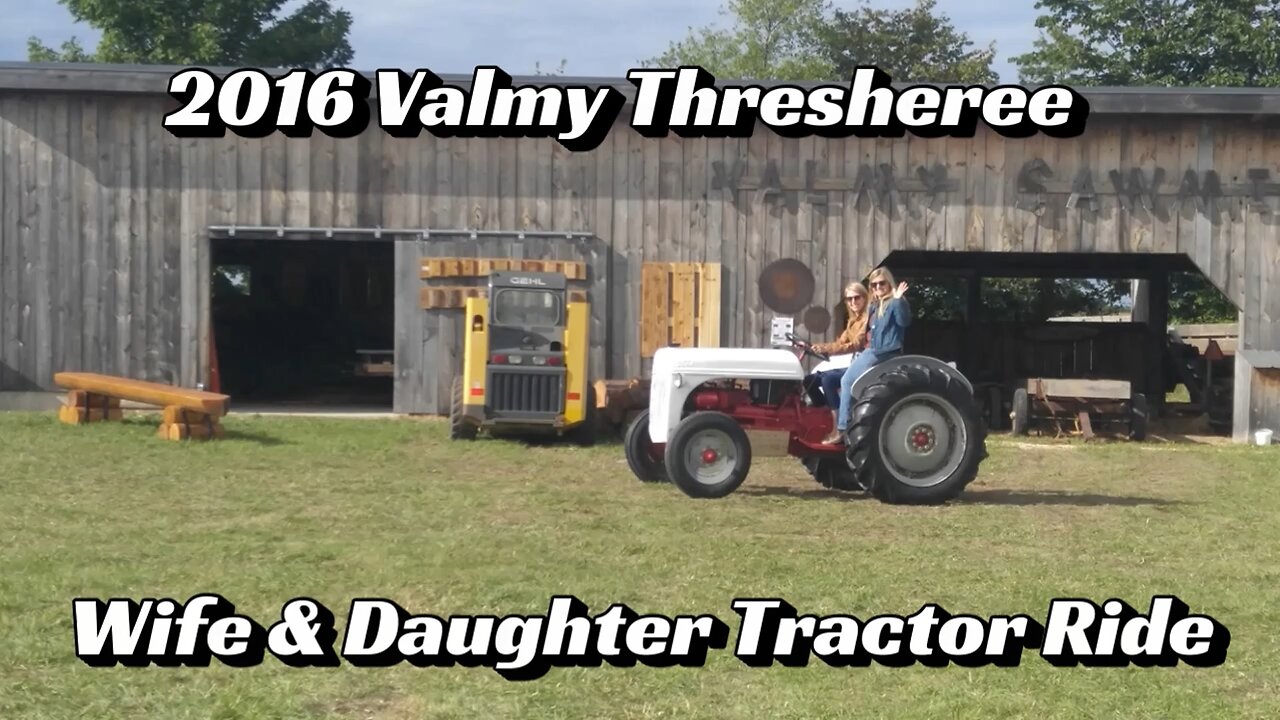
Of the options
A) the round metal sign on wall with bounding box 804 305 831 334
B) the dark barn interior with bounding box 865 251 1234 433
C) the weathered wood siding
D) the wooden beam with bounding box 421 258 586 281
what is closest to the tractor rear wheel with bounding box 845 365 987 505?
the round metal sign on wall with bounding box 804 305 831 334

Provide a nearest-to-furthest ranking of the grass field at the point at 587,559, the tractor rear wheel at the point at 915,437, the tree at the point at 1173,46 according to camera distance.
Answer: the grass field at the point at 587,559
the tractor rear wheel at the point at 915,437
the tree at the point at 1173,46

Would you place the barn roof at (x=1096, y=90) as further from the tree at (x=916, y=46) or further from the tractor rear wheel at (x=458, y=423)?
the tree at (x=916, y=46)

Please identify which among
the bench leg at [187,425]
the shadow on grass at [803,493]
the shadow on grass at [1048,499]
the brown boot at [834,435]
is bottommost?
the shadow on grass at [1048,499]

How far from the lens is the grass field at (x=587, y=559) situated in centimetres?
531

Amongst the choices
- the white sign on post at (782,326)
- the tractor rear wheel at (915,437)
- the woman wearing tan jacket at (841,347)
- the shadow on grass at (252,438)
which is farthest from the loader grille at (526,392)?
the tractor rear wheel at (915,437)

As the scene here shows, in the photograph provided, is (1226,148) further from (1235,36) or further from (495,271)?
(1235,36)

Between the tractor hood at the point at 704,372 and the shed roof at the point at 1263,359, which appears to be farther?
the shed roof at the point at 1263,359

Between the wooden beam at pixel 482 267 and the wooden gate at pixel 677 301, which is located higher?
the wooden beam at pixel 482 267

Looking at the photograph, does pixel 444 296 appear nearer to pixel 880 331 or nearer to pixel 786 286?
pixel 786 286

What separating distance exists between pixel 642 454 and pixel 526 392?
3.47 m

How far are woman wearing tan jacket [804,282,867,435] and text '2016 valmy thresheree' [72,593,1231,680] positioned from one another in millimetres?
4114

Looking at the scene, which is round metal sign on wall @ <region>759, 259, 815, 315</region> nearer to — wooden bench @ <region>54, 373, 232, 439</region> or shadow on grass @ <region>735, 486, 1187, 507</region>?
shadow on grass @ <region>735, 486, 1187, 507</region>

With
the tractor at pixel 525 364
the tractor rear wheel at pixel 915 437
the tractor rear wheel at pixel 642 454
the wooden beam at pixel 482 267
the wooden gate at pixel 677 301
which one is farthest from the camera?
the wooden gate at pixel 677 301

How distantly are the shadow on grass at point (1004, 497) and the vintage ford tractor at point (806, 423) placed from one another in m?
0.23
